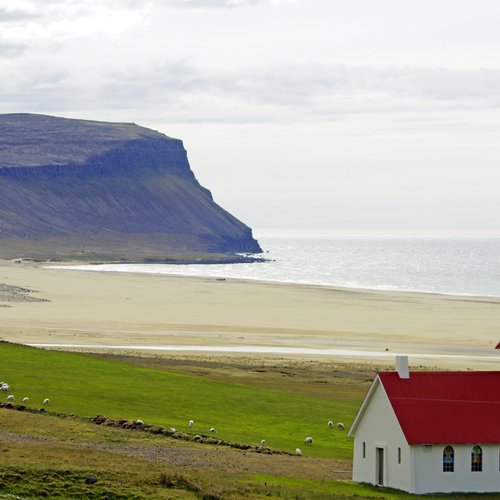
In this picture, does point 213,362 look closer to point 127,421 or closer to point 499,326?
point 127,421

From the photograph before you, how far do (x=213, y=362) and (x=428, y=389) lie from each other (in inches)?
1521

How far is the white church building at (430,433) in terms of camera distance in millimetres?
38594

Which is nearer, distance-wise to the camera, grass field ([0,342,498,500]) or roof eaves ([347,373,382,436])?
grass field ([0,342,498,500])

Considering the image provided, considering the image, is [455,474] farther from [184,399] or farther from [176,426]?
[184,399]

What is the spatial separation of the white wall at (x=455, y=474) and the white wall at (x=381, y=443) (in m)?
0.40

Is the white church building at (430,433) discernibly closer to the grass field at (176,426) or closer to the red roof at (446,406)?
the red roof at (446,406)

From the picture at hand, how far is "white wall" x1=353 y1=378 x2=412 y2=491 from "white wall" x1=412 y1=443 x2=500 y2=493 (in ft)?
1.32

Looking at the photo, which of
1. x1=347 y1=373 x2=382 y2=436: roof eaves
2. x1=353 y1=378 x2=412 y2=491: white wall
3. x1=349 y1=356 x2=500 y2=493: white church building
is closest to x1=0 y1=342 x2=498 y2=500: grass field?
x1=353 y1=378 x2=412 y2=491: white wall

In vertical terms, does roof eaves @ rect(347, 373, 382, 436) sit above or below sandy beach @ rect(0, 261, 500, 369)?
below

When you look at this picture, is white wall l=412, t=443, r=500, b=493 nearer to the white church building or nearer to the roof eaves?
the white church building

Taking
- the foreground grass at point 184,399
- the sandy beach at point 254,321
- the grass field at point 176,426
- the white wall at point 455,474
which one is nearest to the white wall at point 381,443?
the white wall at point 455,474

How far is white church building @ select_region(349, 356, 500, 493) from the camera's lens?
38594mm

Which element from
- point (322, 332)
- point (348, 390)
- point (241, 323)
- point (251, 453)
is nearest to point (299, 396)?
point (348, 390)

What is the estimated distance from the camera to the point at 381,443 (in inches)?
1572
